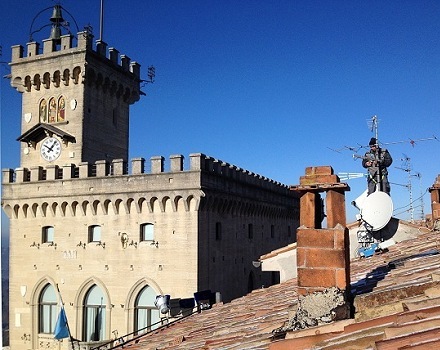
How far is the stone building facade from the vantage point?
78.5 feet

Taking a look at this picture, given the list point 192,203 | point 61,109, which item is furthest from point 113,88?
point 192,203

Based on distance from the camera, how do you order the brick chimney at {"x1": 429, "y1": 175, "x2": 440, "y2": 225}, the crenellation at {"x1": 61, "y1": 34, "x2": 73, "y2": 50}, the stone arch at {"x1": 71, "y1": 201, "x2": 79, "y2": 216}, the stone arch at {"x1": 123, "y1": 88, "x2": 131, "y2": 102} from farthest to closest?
1. the stone arch at {"x1": 123, "y1": 88, "x2": 131, "y2": 102}
2. the crenellation at {"x1": 61, "y1": 34, "x2": 73, "y2": 50}
3. the stone arch at {"x1": 71, "y1": 201, "x2": 79, "y2": 216}
4. the brick chimney at {"x1": 429, "y1": 175, "x2": 440, "y2": 225}

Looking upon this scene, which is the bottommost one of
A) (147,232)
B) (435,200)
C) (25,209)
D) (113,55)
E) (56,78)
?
(147,232)

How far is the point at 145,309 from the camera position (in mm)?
24203

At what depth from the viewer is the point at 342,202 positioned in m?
5.93

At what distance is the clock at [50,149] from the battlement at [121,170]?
1093 mm

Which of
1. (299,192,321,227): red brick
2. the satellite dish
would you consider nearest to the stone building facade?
the satellite dish

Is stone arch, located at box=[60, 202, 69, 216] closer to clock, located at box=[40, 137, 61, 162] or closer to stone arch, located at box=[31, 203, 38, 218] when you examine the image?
stone arch, located at box=[31, 203, 38, 218]

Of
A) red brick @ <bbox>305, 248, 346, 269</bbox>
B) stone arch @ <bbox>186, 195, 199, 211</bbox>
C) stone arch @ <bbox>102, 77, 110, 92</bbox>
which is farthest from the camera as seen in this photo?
stone arch @ <bbox>102, 77, 110, 92</bbox>

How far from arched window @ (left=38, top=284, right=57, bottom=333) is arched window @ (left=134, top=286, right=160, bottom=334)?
Result: 5016 millimetres

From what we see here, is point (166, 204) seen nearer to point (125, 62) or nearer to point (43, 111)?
point (43, 111)

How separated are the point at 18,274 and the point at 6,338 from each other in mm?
4721

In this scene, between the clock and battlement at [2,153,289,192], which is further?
the clock

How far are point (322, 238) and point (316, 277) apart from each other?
1.53ft
